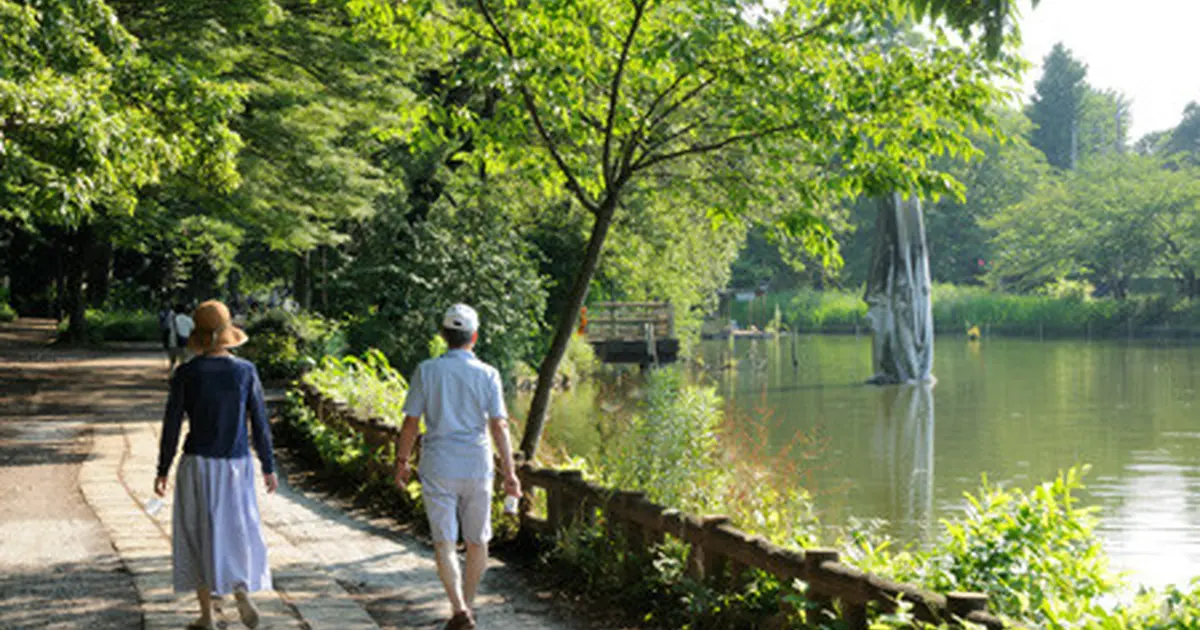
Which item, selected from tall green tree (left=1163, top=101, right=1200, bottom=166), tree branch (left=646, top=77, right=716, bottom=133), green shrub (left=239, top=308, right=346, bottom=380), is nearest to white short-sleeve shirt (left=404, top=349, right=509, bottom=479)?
tree branch (left=646, top=77, right=716, bottom=133)

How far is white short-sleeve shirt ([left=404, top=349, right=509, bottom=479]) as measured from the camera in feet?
22.2

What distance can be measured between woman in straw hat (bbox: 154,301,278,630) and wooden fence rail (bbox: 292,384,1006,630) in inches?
91.3

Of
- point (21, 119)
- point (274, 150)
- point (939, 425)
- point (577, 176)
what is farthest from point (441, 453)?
point (939, 425)

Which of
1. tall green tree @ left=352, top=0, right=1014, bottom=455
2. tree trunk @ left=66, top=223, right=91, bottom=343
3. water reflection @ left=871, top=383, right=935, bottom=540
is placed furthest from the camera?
tree trunk @ left=66, top=223, right=91, bottom=343

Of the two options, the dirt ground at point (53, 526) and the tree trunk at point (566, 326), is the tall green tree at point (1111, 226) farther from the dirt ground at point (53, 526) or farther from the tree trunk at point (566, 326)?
the tree trunk at point (566, 326)

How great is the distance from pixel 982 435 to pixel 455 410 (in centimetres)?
2178

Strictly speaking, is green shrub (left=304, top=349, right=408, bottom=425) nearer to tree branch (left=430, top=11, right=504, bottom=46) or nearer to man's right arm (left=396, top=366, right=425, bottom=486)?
tree branch (left=430, top=11, right=504, bottom=46)

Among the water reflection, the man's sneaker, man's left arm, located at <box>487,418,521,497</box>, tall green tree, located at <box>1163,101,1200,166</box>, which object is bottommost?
the water reflection

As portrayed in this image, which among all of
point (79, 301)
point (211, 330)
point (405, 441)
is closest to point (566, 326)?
point (405, 441)

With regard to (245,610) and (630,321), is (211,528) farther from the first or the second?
(630,321)

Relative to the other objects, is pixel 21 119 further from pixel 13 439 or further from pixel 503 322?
pixel 503 322

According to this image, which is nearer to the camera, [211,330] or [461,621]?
[211,330]

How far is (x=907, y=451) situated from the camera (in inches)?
961

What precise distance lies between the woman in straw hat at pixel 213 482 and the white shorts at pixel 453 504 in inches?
33.4
